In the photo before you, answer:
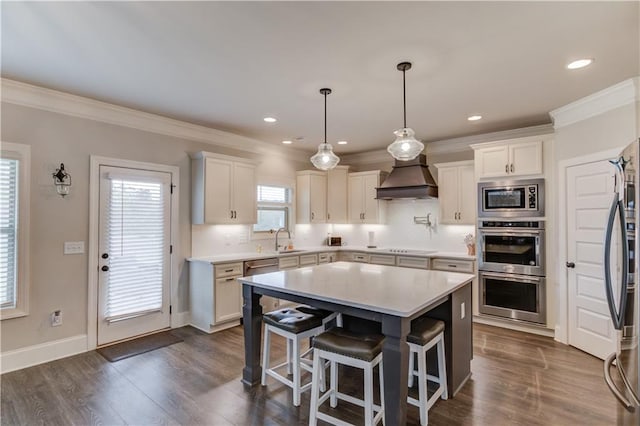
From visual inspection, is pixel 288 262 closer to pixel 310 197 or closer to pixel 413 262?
pixel 310 197

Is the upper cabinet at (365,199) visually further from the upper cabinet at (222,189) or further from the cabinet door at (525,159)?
the cabinet door at (525,159)

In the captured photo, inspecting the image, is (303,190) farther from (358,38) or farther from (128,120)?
(358,38)

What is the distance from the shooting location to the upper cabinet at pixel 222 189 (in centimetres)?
442

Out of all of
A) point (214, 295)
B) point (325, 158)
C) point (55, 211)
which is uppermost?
point (325, 158)

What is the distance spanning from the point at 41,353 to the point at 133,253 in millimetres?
1274

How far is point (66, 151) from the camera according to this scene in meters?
3.46

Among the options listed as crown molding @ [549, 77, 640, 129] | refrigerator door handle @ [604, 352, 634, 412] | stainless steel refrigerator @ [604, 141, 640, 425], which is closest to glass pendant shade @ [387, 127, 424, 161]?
stainless steel refrigerator @ [604, 141, 640, 425]

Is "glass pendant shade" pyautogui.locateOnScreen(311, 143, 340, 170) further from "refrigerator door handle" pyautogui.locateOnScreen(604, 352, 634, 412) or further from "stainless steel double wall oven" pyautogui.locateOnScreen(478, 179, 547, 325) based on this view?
"stainless steel double wall oven" pyautogui.locateOnScreen(478, 179, 547, 325)

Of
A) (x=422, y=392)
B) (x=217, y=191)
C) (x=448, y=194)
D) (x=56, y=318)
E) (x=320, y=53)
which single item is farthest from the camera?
(x=448, y=194)

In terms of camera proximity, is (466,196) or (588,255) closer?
(588,255)

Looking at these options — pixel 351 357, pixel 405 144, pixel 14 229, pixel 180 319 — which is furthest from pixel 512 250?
pixel 14 229

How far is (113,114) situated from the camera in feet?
12.4

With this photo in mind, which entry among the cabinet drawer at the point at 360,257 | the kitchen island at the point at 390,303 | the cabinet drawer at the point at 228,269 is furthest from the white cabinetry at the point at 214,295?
the cabinet drawer at the point at 360,257

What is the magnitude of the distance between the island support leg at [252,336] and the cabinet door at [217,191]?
1922 millimetres
